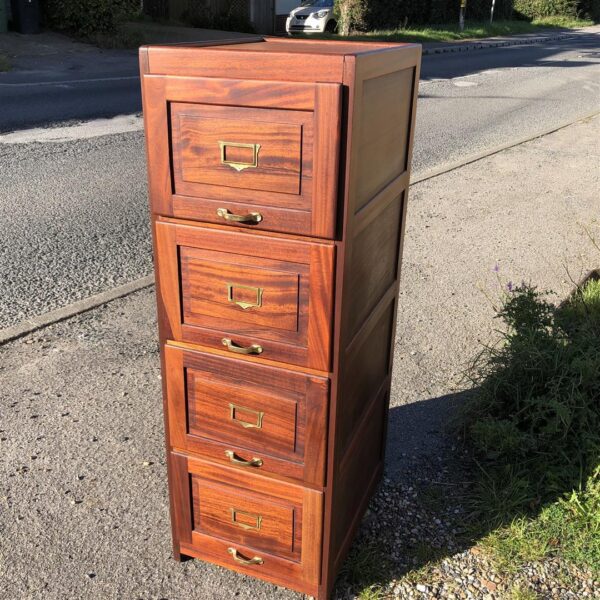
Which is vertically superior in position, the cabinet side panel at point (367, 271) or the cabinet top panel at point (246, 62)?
the cabinet top panel at point (246, 62)

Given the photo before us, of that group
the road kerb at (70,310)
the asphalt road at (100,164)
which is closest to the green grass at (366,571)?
the road kerb at (70,310)

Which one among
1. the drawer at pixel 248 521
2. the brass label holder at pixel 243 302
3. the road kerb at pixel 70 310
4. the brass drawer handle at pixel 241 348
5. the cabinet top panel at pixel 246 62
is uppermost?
the cabinet top panel at pixel 246 62

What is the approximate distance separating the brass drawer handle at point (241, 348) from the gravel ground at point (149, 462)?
3.15ft

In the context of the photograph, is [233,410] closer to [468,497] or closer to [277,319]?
[277,319]

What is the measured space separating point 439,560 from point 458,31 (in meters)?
26.6

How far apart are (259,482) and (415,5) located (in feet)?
94.9

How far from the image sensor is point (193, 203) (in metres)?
2.17

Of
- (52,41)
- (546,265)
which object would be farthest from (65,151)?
(52,41)

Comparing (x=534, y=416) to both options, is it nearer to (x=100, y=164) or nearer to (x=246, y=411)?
(x=246, y=411)

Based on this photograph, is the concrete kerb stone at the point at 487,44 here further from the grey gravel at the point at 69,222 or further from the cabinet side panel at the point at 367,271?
the cabinet side panel at the point at 367,271

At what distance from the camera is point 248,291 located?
7.29 ft

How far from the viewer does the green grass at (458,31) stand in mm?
22831

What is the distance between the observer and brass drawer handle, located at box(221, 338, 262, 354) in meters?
2.29

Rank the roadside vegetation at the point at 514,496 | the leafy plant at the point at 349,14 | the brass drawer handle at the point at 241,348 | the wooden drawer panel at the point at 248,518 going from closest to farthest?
the brass drawer handle at the point at 241,348
the wooden drawer panel at the point at 248,518
the roadside vegetation at the point at 514,496
the leafy plant at the point at 349,14
